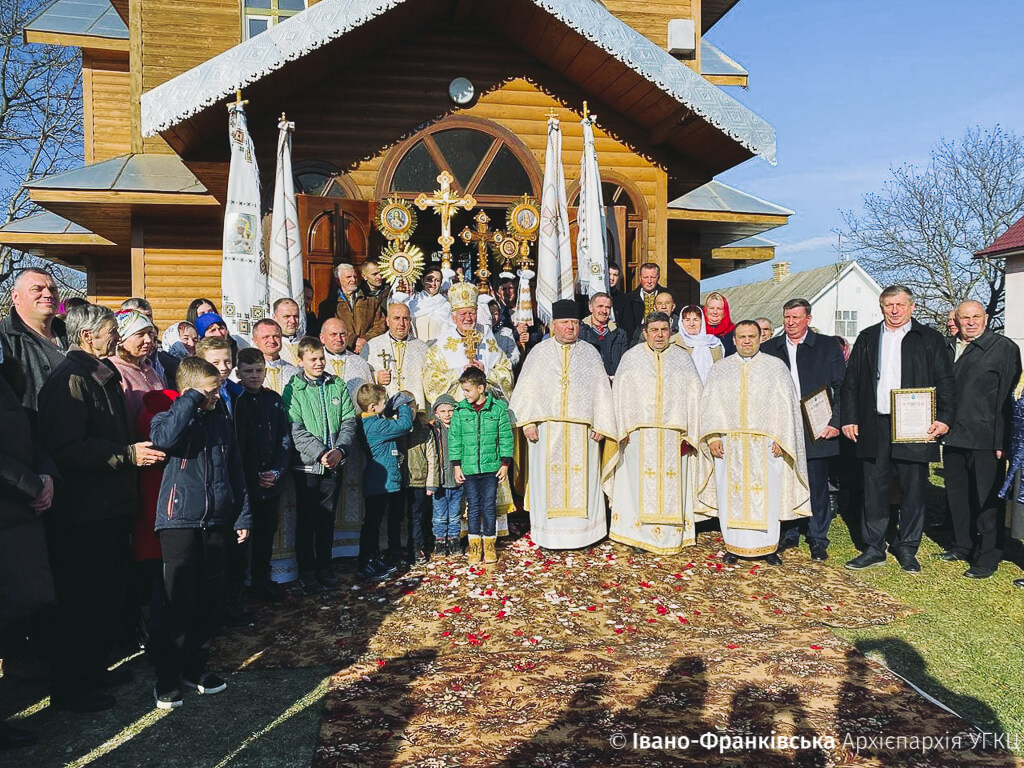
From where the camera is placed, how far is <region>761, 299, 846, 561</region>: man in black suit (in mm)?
6891

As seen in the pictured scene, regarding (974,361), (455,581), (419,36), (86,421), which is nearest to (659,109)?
(419,36)

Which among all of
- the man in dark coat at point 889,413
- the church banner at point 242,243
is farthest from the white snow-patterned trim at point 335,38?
the man in dark coat at point 889,413

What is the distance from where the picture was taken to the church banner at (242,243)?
7.85 meters

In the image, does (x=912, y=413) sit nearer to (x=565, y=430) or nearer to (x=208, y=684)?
(x=565, y=430)

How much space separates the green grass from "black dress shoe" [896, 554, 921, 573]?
6cm

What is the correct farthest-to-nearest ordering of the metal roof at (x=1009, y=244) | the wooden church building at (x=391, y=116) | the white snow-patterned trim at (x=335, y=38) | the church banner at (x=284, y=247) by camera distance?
the metal roof at (x=1009, y=244) < the wooden church building at (x=391, y=116) < the church banner at (x=284, y=247) < the white snow-patterned trim at (x=335, y=38)

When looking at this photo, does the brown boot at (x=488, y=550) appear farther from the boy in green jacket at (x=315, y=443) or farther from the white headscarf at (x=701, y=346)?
the white headscarf at (x=701, y=346)

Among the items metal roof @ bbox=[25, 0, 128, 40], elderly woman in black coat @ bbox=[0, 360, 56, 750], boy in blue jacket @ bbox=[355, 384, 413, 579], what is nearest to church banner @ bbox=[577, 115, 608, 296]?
boy in blue jacket @ bbox=[355, 384, 413, 579]

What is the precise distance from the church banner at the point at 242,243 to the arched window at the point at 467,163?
181 cm

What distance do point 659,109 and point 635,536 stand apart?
5293 mm

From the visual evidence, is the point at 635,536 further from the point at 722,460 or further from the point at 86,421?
the point at 86,421

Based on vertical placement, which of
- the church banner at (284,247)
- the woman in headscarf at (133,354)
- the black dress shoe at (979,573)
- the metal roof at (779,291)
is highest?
the metal roof at (779,291)

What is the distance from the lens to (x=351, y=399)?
239 inches

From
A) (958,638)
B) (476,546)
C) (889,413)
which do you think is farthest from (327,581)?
(889,413)
